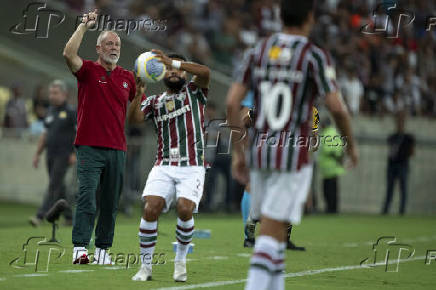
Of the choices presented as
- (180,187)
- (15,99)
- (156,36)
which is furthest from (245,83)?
(156,36)

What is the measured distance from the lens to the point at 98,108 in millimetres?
9766

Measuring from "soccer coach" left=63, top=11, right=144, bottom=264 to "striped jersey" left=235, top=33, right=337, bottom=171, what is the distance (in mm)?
3723

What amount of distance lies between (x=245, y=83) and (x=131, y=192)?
13914 millimetres

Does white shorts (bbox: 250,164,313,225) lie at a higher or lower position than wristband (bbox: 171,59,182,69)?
lower

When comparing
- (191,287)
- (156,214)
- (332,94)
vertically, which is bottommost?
(191,287)

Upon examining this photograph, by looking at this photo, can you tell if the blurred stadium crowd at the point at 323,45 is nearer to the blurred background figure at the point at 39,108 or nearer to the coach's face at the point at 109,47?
the blurred background figure at the point at 39,108

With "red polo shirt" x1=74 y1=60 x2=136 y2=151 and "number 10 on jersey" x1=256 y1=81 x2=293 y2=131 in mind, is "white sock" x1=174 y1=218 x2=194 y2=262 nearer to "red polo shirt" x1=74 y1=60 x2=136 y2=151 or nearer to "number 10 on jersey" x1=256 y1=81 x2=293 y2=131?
"red polo shirt" x1=74 y1=60 x2=136 y2=151

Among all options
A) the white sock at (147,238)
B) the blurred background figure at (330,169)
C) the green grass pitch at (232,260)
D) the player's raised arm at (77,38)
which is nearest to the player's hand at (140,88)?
the player's raised arm at (77,38)

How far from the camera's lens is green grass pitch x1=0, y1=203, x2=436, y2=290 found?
8547 millimetres

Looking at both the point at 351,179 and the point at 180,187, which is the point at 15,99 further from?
the point at 180,187

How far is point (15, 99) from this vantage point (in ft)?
74.1

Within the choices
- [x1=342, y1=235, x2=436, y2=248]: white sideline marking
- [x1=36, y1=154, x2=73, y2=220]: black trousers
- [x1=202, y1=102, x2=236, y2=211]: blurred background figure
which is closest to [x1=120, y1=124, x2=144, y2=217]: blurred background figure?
[x1=202, y1=102, x2=236, y2=211]: blurred background figure

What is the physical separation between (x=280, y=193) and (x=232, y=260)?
16.0 ft

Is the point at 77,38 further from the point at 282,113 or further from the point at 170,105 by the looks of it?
the point at 282,113
